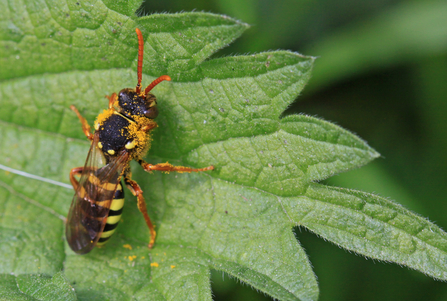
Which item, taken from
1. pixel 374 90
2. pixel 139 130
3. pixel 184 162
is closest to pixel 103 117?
pixel 139 130

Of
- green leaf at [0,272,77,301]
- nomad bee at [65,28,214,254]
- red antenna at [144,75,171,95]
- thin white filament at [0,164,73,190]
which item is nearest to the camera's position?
green leaf at [0,272,77,301]

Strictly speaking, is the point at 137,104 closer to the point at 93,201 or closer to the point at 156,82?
the point at 156,82

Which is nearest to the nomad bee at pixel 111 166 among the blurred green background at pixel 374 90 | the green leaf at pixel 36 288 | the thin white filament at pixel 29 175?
the green leaf at pixel 36 288

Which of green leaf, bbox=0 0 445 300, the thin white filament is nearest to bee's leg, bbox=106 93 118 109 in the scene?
green leaf, bbox=0 0 445 300

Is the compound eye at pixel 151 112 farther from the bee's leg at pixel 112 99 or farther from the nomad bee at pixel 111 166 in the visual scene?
the bee's leg at pixel 112 99

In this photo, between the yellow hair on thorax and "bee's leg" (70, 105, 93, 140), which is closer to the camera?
the yellow hair on thorax

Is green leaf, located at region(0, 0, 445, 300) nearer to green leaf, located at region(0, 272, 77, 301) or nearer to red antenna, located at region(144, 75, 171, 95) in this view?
green leaf, located at region(0, 272, 77, 301)

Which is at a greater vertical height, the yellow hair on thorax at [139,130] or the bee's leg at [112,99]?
the bee's leg at [112,99]
